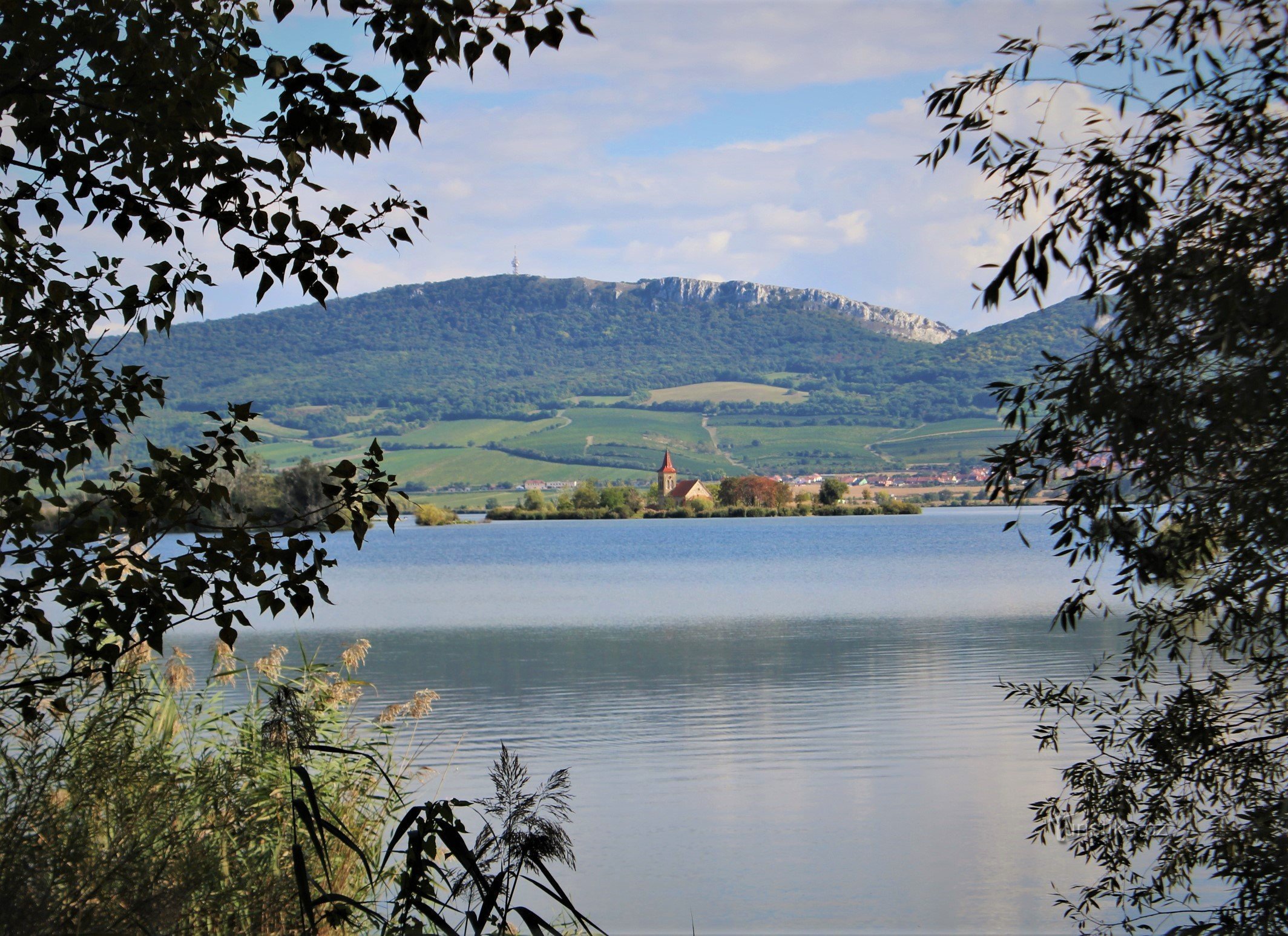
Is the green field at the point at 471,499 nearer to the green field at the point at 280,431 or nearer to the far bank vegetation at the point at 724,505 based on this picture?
the far bank vegetation at the point at 724,505

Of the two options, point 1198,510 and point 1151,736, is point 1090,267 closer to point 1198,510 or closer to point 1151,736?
point 1198,510

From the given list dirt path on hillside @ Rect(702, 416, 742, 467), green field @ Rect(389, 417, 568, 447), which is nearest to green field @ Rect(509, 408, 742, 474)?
dirt path on hillside @ Rect(702, 416, 742, 467)

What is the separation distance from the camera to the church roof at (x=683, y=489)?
115562 mm

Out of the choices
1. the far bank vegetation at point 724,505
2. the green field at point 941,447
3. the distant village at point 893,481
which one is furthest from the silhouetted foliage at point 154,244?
the green field at point 941,447

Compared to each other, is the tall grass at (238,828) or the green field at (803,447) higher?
the green field at (803,447)

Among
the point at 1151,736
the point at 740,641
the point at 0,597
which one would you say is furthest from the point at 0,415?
the point at 740,641

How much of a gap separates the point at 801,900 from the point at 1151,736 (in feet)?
12.6

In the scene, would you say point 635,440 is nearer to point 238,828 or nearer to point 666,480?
point 666,480

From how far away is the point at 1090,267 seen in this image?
435 centimetres

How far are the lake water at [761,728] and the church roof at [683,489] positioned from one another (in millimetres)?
78727

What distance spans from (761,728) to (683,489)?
341ft

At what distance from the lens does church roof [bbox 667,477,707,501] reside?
115562mm

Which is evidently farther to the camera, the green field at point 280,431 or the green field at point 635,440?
the green field at point 280,431

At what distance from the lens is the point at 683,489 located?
4638 inches
